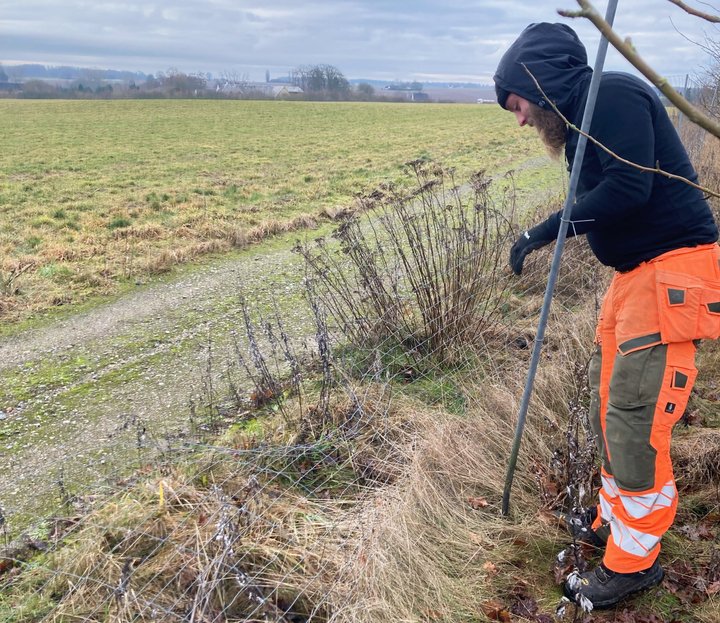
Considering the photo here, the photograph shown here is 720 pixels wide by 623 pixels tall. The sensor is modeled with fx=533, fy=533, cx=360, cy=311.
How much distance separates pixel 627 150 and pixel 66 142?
24.2 metres

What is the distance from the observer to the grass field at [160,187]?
21.9 ft

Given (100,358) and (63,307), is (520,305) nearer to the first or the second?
(100,358)

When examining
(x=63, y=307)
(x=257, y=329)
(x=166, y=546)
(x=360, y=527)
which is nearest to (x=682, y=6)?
(x=360, y=527)

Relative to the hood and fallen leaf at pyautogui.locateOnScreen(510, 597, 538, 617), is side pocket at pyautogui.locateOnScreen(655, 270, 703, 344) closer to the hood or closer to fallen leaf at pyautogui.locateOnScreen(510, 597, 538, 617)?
the hood

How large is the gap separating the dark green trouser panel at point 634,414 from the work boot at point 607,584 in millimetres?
359

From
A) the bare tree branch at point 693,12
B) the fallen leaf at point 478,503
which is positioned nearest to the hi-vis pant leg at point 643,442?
the fallen leaf at point 478,503

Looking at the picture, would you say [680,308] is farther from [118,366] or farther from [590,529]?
[118,366]

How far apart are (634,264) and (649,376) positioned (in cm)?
38

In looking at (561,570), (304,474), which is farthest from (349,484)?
(561,570)

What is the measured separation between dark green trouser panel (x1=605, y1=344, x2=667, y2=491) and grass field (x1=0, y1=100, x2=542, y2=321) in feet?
9.34

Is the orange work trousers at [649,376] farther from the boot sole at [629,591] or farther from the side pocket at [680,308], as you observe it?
the boot sole at [629,591]

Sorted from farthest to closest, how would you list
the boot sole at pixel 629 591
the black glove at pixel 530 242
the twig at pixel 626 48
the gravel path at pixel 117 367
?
the gravel path at pixel 117 367, the black glove at pixel 530 242, the boot sole at pixel 629 591, the twig at pixel 626 48

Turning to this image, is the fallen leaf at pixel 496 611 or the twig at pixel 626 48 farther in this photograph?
the fallen leaf at pixel 496 611

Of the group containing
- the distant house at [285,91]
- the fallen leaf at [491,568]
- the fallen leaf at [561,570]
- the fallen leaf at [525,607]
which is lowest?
the fallen leaf at [525,607]
